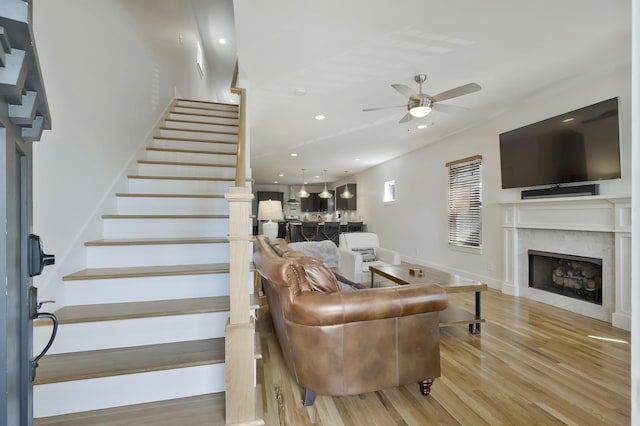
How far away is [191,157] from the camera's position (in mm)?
3285

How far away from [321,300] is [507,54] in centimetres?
285

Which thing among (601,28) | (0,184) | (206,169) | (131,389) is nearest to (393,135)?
(601,28)

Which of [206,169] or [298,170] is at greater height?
[298,170]

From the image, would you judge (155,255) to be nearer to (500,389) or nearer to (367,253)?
(500,389)

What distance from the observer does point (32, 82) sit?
0.57 meters

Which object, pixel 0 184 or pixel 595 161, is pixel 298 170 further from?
pixel 0 184

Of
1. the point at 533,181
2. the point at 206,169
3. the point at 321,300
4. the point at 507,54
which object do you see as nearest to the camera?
the point at 321,300

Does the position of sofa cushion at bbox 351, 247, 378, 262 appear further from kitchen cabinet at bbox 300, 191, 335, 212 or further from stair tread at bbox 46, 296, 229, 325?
kitchen cabinet at bbox 300, 191, 335, 212

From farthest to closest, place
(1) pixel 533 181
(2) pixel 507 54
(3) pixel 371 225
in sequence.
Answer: (3) pixel 371 225 < (1) pixel 533 181 < (2) pixel 507 54

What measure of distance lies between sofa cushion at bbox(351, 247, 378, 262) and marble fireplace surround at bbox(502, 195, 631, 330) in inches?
76.2

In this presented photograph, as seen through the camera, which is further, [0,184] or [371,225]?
[371,225]

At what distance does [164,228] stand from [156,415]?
4.48 feet

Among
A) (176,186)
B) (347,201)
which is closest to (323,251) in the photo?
(176,186)

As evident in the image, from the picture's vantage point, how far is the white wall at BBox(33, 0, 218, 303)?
1667 mm
